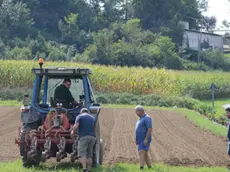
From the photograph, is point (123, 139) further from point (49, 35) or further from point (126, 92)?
point (49, 35)

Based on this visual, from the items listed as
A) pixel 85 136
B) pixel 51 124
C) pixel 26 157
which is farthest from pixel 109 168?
pixel 26 157

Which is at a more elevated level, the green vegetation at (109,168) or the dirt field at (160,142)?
the green vegetation at (109,168)

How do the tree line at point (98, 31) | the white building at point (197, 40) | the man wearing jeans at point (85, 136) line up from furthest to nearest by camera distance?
the white building at point (197, 40)
the tree line at point (98, 31)
the man wearing jeans at point (85, 136)

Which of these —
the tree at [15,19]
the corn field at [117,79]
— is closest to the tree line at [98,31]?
the tree at [15,19]

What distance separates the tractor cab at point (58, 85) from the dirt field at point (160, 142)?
203 centimetres

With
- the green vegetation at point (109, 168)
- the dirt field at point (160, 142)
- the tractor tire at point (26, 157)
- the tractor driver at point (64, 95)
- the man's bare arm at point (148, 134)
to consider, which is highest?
the tractor driver at point (64, 95)

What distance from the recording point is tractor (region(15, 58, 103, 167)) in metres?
12.3

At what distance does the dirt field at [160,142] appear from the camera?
15084 mm

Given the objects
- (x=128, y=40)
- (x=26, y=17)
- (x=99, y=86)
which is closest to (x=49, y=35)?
(x=26, y=17)

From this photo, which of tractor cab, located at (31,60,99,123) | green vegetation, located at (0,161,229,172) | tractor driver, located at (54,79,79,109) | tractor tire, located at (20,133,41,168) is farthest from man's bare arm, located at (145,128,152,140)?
tractor tire, located at (20,133,41,168)

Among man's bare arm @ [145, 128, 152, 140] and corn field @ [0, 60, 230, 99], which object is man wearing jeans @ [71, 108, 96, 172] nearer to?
man's bare arm @ [145, 128, 152, 140]

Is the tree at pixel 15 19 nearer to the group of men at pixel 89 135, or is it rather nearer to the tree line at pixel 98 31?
the tree line at pixel 98 31

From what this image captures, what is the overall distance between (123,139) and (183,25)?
6854cm

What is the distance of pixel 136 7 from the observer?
86.1 metres
